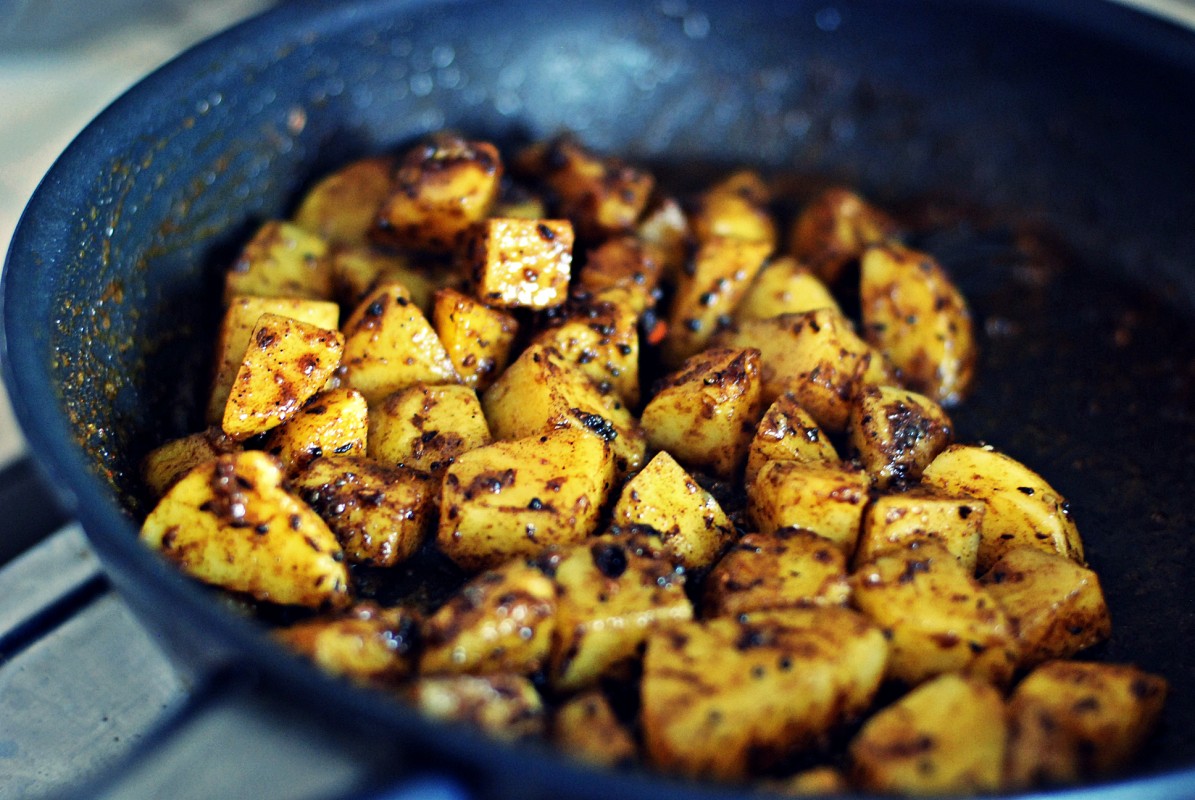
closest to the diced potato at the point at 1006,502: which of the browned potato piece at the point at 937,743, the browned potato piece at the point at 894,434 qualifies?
the browned potato piece at the point at 894,434

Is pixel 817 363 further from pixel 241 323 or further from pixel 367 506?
pixel 241 323

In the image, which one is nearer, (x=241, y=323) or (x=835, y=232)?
(x=241, y=323)

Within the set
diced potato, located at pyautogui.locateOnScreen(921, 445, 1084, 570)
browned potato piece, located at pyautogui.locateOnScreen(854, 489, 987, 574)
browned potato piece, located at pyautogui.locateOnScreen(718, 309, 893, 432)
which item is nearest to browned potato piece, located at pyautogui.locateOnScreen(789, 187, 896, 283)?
browned potato piece, located at pyautogui.locateOnScreen(718, 309, 893, 432)

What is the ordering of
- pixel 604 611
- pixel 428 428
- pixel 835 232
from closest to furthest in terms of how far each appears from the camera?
pixel 604 611 < pixel 428 428 < pixel 835 232

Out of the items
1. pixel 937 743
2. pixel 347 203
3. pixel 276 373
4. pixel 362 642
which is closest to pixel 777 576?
pixel 937 743

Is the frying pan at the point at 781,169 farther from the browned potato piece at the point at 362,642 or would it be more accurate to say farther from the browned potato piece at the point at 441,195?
the browned potato piece at the point at 441,195

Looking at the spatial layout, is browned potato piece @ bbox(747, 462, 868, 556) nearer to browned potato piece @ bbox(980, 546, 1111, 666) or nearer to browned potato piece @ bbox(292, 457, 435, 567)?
browned potato piece @ bbox(980, 546, 1111, 666)
